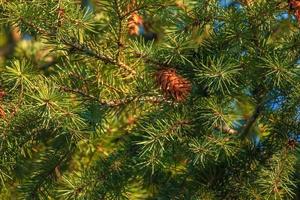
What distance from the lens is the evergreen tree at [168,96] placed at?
103 cm

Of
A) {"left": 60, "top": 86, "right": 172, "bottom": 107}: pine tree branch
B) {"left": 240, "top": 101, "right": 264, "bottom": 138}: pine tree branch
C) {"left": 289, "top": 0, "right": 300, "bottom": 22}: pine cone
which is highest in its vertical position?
{"left": 289, "top": 0, "right": 300, "bottom": 22}: pine cone

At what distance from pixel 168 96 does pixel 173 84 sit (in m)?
0.03

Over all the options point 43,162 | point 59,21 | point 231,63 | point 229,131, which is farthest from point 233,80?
point 43,162

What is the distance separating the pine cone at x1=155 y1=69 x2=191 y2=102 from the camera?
102cm

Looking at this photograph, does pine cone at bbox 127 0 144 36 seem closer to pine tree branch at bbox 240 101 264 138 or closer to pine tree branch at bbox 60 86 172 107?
pine tree branch at bbox 60 86 172 107

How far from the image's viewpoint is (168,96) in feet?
3.42

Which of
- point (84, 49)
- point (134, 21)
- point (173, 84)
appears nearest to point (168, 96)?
point (173, 84)

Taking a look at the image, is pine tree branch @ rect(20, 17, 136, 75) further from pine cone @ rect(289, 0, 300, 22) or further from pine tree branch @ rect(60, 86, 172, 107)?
pine cone @ rect(289, 0, 300, 22)

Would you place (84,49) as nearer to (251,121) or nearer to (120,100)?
(120,100)

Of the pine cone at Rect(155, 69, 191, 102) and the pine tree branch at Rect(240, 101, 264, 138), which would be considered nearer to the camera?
the pine cone at Rect(155, 69, 191, 102)

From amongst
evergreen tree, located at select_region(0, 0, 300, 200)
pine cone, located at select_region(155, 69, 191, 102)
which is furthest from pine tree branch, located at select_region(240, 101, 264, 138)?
pine cone, located at select_region(155, 69, 191, 102)

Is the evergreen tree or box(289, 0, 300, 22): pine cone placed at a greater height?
box(289, 0, 300, 22): pine cone

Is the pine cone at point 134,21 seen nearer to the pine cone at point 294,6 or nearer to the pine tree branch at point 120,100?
the pine tree branch at point 120,100

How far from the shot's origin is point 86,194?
1.08 meters
